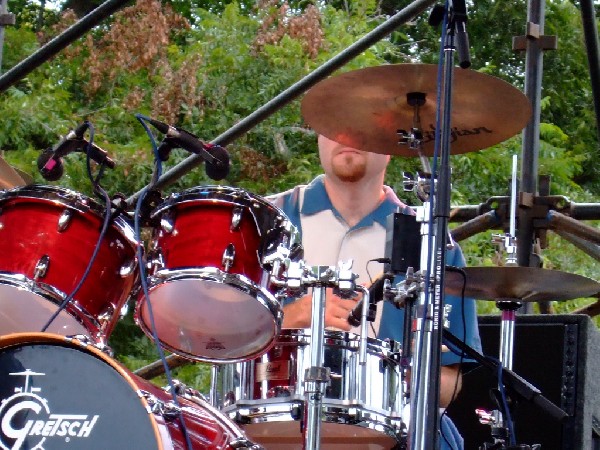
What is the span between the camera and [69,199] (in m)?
3.27

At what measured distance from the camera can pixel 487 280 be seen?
11.8 ft

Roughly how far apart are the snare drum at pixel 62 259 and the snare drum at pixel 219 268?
101mm

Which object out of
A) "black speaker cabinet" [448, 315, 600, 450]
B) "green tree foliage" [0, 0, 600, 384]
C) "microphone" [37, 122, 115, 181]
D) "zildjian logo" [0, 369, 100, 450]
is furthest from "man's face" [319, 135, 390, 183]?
"green tree foliage" [0, 0, 600, 384]

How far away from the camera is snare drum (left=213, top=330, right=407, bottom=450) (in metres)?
3.35

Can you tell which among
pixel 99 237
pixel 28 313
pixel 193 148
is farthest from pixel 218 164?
pixel 28 313

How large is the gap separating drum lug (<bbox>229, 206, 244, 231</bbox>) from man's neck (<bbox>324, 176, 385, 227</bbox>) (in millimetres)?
868

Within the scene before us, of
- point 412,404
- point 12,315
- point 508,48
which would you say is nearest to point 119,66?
point 508,48

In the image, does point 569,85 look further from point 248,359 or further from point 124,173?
point 248,359

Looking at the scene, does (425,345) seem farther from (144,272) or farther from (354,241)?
(354,241)

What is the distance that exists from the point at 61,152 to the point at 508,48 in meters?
7.68

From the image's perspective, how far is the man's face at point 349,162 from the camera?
411 cm

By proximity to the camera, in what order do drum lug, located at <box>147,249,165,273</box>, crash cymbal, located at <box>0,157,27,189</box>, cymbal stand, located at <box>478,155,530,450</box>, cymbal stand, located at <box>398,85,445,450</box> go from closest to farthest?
cymbal stand, located at <box>398,85,445,450</box>, drum lug, located at <box>147,249,165,273</box>, cymbal stand, located at <box>478,155,530,450</box>, crash cymbal, located at <box>0,157,27,189</box>

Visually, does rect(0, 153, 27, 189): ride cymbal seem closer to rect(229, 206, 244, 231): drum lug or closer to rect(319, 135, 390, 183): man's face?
rect(319, 135, 390, 183): man's face

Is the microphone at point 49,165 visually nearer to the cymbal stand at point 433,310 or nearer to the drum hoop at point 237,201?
the drum hoop at point 237,201
